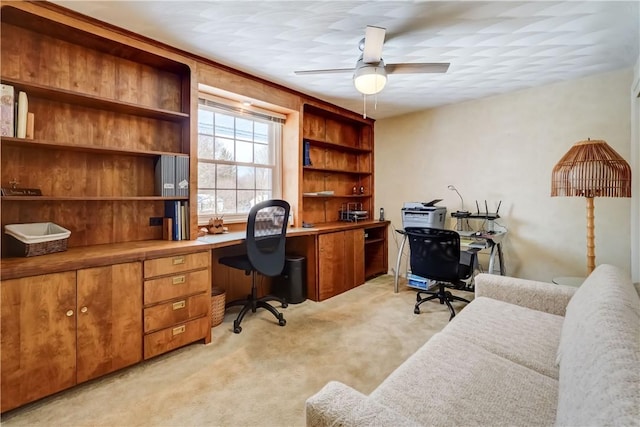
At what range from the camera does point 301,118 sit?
3.54 m

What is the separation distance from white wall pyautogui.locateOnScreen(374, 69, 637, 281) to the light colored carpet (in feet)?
4.74

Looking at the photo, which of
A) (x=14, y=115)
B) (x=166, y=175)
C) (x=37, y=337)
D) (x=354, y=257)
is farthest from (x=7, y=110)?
(x=354, y=257)

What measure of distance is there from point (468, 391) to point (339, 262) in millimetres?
2557

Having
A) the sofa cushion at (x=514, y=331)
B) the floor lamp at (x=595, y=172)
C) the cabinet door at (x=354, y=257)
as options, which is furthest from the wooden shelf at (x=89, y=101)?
the floor lamp at (x=595, y=172)

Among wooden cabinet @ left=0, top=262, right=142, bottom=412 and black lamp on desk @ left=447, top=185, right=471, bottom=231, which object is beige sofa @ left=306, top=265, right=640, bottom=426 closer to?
wooden cabinet @ left=0, top=262, right=142, bottom=412

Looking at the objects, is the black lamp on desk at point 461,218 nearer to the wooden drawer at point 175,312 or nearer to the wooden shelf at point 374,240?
the wooden shelf at point 374,240

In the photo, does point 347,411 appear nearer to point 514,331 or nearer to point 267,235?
point 514,331

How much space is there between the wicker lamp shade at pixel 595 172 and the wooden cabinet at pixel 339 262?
86.0 inches

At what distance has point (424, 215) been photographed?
3.56 meters

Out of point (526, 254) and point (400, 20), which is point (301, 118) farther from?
point (526, 254)

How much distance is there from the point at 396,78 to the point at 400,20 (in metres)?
1.00

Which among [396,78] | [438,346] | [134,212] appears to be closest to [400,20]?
[396,78]

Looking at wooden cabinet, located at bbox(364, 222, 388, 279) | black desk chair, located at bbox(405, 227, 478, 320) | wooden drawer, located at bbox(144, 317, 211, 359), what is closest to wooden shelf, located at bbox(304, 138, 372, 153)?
wooden cabinet, located at bbox(364, 222, 388, 279)

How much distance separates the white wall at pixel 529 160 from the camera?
2920 millimetres
